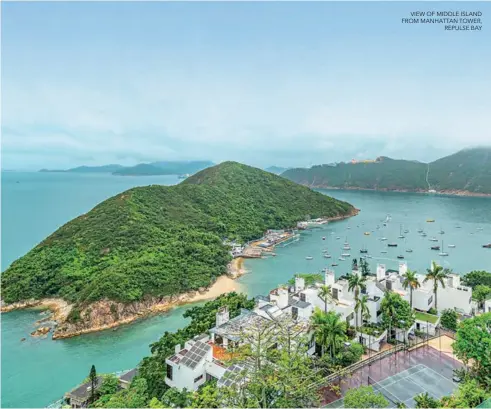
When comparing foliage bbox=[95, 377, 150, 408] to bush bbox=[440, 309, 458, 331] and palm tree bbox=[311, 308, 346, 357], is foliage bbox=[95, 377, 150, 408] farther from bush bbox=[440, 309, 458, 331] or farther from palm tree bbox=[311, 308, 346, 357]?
bush bbox=[440, 309, 458, 331]

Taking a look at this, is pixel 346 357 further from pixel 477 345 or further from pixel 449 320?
pixel 449 320

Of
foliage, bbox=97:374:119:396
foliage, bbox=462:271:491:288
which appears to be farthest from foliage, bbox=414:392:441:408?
foliage, bbox=462:271:491:288

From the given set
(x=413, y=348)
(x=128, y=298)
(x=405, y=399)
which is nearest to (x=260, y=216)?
(x=128, y=298)

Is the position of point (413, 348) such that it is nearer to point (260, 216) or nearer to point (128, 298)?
point (128, 298)

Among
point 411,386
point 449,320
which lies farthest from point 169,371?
point 449,320

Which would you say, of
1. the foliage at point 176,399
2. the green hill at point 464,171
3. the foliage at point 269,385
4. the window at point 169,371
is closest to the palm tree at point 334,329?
the foliage at point 269,385

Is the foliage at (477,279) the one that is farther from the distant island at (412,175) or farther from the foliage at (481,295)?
the distant island at (412,175)

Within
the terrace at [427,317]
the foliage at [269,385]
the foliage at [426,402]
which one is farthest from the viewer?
the terrace at [427,317]
